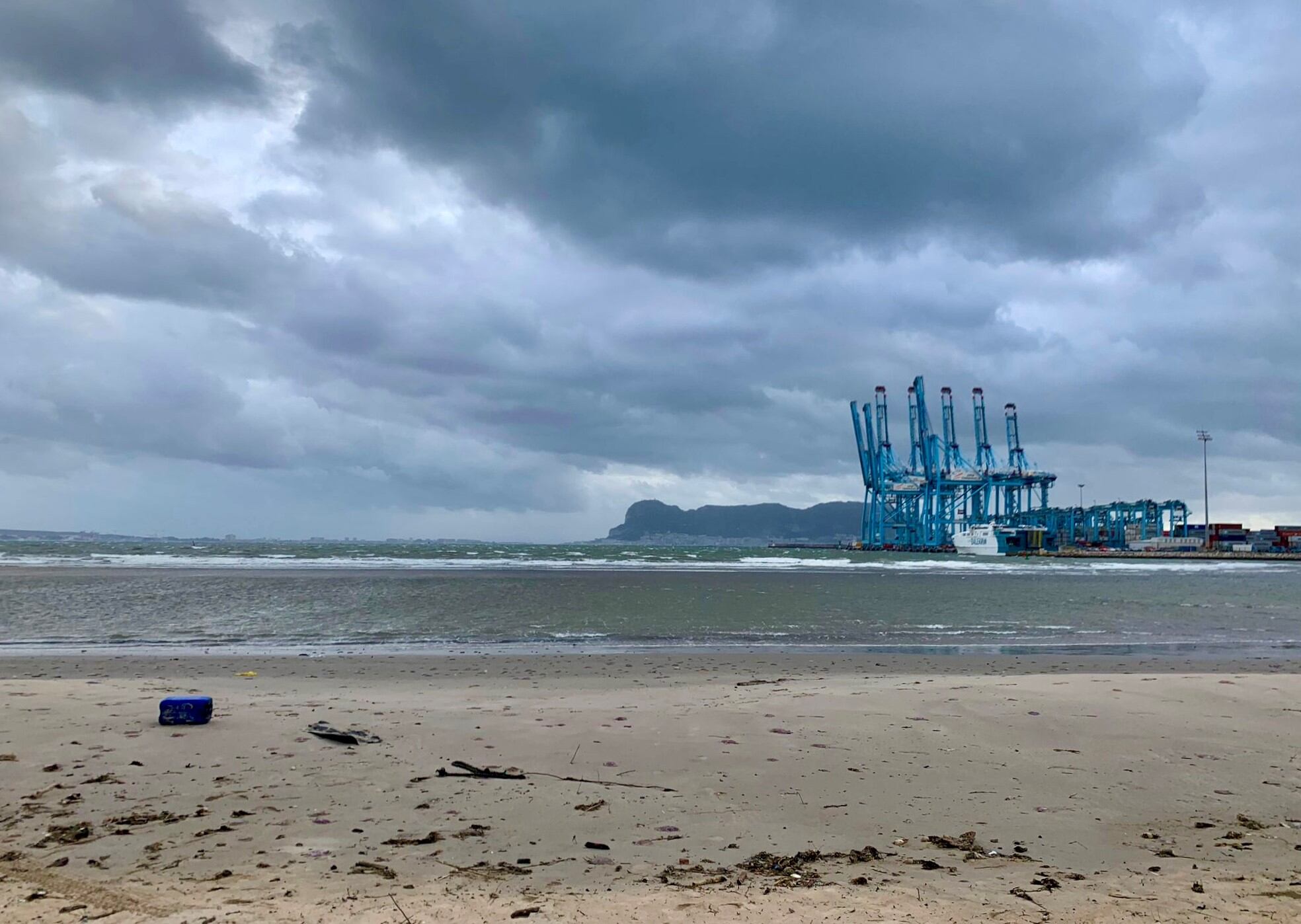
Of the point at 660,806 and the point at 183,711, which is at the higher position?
the point at 183,711

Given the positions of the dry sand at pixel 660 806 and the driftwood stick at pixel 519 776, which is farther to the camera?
the driftwood stick at pixel 519 776

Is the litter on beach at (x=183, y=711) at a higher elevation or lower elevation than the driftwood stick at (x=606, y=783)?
higher

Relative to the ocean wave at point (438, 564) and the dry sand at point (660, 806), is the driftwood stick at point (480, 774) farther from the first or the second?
the ocean wave at point (438, 564)

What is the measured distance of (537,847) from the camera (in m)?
4.29

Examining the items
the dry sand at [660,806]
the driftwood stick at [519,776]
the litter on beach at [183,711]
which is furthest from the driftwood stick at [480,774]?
the litter on beach at [183,711]

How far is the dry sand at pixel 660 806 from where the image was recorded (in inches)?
143

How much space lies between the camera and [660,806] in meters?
4.97

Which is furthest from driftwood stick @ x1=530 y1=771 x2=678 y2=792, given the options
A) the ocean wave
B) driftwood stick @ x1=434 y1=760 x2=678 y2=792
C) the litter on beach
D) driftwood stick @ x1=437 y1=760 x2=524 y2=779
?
the ocean wave

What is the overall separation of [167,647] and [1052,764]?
1382 cm

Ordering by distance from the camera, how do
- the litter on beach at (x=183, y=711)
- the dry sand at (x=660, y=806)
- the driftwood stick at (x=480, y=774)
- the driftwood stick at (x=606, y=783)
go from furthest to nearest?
the litter on beach at (x=183, y=711) < the driftwood stick at (x=480, y=774) < the driftwood stick at (x=606, y=783) < the dry sand at (x=660, y=806)

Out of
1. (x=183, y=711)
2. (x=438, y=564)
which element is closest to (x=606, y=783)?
(x=183, y=711)

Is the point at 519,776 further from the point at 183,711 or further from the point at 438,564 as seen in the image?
the point at 438,564

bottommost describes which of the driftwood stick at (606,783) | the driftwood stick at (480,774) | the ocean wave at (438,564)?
the ocean wave at (438,564)

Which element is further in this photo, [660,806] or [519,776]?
[519,776]
